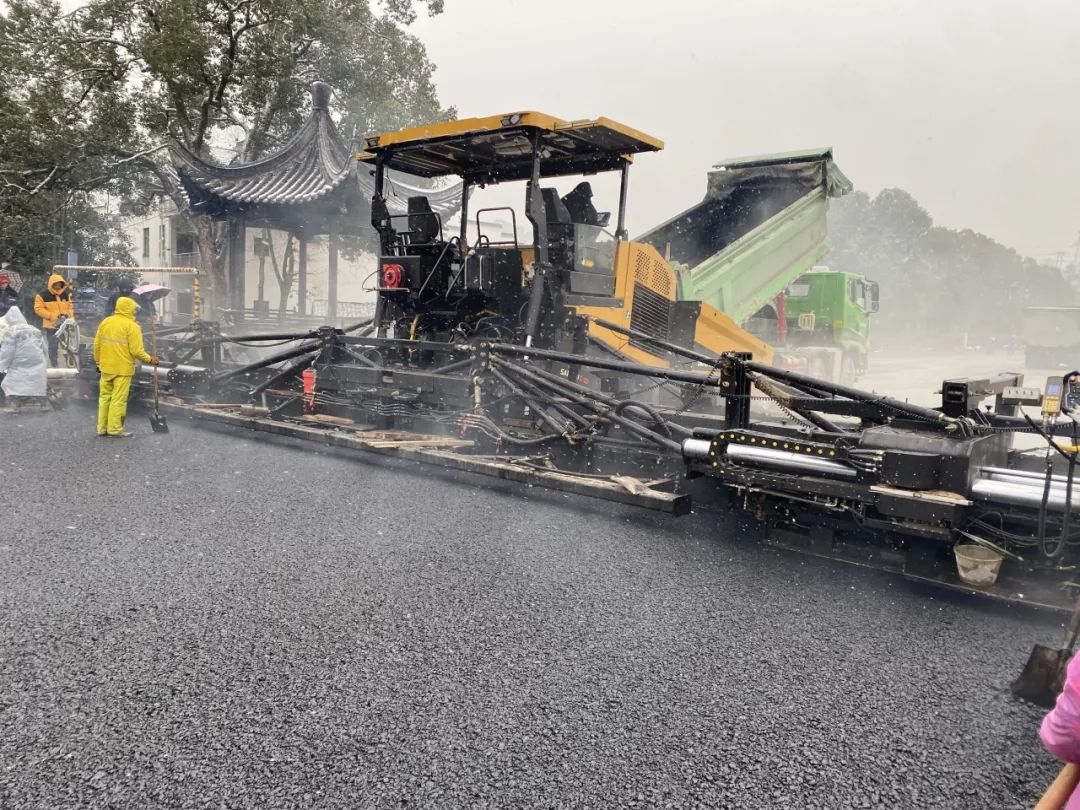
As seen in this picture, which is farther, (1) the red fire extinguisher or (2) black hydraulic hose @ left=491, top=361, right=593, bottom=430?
(1) the red fire extinguisher

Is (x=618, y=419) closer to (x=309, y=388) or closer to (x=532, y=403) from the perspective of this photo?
(x=532, y=403)

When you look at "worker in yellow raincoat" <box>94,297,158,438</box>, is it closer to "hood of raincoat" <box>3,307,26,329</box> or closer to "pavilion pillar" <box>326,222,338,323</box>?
"hood of raincoat" <box>3,307,26,329</box>

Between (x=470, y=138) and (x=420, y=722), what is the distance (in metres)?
4.56

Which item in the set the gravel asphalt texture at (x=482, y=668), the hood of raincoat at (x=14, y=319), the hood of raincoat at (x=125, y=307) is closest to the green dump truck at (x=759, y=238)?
the gravel asphalt texture at (x=482, y=668)

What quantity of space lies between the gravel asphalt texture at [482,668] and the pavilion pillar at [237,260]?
10.9m

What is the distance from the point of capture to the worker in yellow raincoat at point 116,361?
675 centimetres

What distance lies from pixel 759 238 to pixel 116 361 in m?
6.47

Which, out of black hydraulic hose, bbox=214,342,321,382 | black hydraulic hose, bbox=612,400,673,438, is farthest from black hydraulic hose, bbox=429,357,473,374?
black hydraulic hose, bbox=214,342,321,382

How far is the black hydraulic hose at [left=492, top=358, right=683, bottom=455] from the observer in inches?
167

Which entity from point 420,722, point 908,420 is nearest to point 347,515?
point 420,722

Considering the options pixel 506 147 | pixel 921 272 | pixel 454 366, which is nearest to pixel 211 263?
pixel 506 147

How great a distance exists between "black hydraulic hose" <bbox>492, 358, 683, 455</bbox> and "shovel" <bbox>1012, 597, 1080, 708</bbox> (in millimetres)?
1836

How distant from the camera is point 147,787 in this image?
1.97 meters

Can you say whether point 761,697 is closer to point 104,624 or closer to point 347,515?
point 104,624
